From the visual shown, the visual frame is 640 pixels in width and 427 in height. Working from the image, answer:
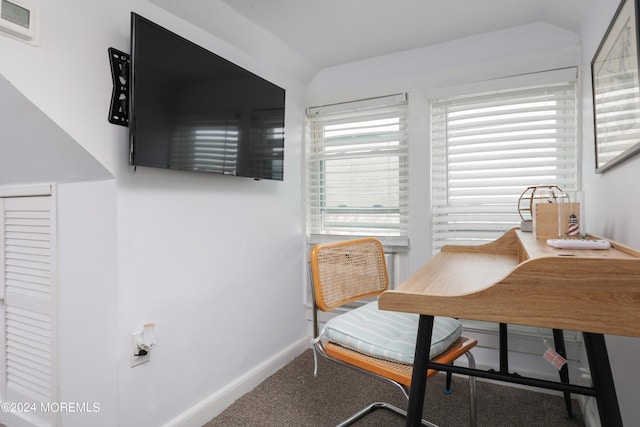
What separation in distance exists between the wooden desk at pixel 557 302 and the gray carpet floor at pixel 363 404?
94 cm

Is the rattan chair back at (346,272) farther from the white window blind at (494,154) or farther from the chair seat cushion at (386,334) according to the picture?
the white window blind at (494,154)

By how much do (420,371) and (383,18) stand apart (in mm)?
1871

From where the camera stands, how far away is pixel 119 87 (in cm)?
151

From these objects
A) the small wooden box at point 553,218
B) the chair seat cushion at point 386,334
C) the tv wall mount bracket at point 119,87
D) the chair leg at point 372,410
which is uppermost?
the tv wall mount bracket at point 119,87

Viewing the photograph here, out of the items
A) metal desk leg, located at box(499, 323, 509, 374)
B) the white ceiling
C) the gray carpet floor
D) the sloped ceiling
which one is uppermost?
the white ceiling

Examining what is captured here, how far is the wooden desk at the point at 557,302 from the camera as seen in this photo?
2.60ft

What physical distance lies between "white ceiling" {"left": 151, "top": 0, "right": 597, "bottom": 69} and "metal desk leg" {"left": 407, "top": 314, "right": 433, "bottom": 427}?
1666 millimetres

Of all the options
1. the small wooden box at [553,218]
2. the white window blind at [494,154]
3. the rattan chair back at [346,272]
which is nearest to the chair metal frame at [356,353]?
the rattan chair back at [346,272]

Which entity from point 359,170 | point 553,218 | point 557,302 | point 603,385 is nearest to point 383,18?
point 359,170

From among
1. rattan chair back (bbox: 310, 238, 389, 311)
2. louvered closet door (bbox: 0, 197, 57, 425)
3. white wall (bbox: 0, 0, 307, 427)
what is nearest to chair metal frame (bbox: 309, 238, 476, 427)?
rattan chair back (bbox: 310, 238, 389, 311)

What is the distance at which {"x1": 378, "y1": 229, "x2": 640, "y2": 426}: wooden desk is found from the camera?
0.79 metres

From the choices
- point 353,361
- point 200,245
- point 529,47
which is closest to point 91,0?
point 200,245

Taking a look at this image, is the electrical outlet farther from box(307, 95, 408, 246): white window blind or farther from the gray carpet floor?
box(307, 95, 408, 246): white window blind

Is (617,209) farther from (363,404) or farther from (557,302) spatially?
(363,404)
